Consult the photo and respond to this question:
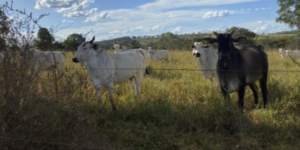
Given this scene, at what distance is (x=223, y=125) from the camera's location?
5.21 meters

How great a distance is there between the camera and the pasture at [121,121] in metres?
4.21

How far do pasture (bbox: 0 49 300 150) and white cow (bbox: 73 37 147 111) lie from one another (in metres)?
0.50

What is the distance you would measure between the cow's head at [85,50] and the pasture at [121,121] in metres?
1.00

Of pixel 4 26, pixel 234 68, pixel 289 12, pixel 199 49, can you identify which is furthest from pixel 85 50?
pixel 289 12

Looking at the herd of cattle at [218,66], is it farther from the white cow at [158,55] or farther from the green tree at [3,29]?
the white cow at [158,55]

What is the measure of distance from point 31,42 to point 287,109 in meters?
4.79

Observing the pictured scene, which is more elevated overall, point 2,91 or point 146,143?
point 2,91

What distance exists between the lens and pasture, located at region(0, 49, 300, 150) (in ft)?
13.8

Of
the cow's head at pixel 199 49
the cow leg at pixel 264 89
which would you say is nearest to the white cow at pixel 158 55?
the cow's head at pixel 199 49

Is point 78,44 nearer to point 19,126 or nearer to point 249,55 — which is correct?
point 19,126

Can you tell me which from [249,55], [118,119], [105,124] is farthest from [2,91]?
[249,55]

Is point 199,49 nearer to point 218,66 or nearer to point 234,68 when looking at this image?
point 218,66

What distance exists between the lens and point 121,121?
5.45 m

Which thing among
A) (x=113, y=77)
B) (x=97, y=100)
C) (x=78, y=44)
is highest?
(x=78, y=44)
